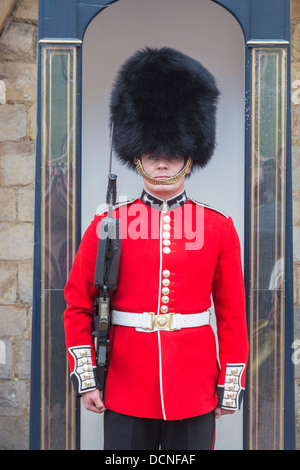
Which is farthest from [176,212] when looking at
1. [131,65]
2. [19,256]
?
[19,256]

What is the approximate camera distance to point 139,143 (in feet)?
6.09

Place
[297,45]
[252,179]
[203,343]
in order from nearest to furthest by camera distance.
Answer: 1. [203,343]
2. [252,179]
3. [297,45]

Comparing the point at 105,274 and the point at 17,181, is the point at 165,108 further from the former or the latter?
the point at 17,181

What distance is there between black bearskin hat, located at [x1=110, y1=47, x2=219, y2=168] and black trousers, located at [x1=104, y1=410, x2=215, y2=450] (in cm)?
89

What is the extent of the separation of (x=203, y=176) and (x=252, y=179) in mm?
346

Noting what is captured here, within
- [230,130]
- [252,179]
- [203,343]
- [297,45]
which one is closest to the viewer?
[203,343]

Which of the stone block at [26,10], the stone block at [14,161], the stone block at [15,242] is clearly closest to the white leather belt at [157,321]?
the stone block at [15,242]

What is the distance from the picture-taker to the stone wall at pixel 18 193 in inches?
110

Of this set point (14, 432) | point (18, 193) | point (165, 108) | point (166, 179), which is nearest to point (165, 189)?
point (166, 179)

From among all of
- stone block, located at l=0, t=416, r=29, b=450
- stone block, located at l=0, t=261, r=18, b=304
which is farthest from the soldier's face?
stone block, located at l=0, t=416, r=29, b=450

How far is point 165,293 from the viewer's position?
178 cm

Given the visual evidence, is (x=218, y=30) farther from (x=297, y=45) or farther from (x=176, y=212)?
(x=176, y=212)

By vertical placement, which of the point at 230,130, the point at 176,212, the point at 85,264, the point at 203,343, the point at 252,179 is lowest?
the point at 203,343

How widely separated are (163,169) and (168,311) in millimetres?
483
